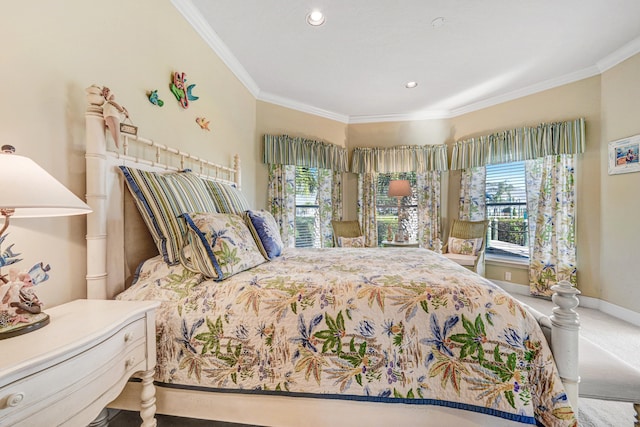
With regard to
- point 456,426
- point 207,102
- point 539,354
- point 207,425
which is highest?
point 207,102

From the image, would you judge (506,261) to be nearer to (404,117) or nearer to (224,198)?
(404,117)

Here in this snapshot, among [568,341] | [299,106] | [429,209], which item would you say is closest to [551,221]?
[429,209]

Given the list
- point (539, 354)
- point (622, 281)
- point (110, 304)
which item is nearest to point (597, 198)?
point (622, 281)

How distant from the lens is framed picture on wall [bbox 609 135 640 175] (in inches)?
106

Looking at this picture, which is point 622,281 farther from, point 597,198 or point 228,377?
point 228,377

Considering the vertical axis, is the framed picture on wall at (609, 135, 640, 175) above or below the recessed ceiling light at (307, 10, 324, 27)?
below

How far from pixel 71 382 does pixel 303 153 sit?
11.7ft

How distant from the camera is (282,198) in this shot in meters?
3.79

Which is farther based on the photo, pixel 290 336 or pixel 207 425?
pixel 207 425

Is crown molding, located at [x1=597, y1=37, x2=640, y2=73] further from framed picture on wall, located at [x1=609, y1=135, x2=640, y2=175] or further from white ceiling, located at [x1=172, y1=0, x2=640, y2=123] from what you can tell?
framed picture on wall, located at [x1=609, y1=135, x2=640, y2=175]

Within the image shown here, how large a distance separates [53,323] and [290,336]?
0.88m

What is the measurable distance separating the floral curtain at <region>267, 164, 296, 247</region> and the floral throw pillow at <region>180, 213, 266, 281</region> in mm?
2205

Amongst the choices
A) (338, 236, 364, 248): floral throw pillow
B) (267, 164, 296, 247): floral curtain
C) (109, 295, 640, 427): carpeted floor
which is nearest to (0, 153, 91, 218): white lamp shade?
(109, 295, 640, 427): carpeted floor

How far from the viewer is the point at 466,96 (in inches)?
152
